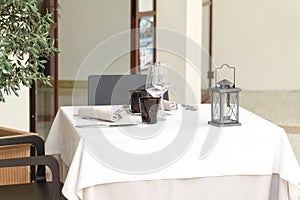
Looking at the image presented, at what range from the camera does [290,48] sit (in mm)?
8695

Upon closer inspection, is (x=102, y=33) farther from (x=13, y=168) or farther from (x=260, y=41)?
(x=260, y=41)

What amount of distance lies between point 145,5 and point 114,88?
2551mm

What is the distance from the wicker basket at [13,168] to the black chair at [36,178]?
0.05 meters

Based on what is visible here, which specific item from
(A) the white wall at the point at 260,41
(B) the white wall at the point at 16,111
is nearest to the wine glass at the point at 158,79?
(B) the white wall at the point at 16,111

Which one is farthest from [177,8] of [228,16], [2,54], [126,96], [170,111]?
[2,54]

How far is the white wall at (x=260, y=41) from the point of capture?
869 centimetres

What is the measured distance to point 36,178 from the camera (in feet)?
9.98

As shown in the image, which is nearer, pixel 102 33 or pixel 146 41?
pixel 102 33

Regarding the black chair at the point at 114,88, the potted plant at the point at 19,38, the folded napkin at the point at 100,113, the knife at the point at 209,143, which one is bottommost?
the knife at the point at 209,143

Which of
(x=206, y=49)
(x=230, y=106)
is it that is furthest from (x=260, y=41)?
(x=230, y=106)

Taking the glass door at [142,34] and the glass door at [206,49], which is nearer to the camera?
the glass door at [142,34]

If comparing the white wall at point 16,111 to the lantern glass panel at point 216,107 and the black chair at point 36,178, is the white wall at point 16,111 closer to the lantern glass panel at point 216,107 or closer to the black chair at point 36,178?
the black chair at point 36,178

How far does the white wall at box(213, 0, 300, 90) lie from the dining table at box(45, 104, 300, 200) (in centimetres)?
610

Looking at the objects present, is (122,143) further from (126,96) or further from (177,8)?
(177,8)
